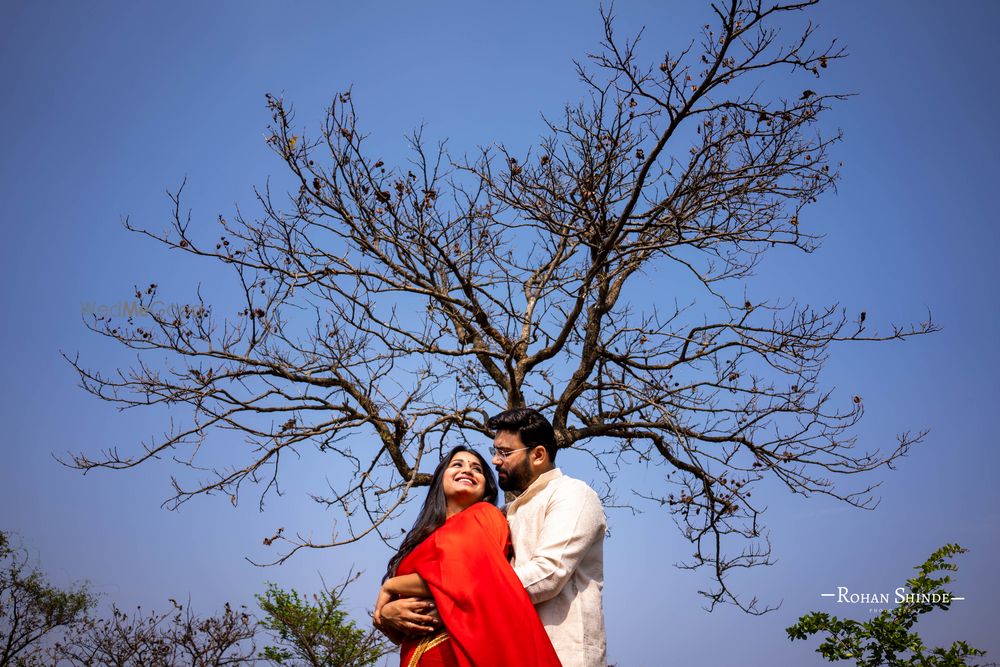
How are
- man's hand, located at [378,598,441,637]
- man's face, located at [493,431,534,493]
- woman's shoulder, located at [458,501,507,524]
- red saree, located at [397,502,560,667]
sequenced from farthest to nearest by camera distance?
man's face, located at [493,431,534,493]
woman's shoulder, located at [458,501,507,524]
man's hand, located at [378,598,441,637]
red saree, located at [397,502,560,667]

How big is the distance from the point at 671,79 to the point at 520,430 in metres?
2.73

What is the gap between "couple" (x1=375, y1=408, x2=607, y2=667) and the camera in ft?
7.95

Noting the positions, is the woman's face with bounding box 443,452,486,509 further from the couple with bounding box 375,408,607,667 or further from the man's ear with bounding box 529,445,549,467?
the man's ear with bounding box 529,445,549,467

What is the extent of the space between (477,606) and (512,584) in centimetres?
13

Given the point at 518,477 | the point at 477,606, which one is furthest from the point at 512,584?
the point at 518,477

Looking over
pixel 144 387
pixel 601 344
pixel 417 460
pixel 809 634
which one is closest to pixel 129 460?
pixel 144 387

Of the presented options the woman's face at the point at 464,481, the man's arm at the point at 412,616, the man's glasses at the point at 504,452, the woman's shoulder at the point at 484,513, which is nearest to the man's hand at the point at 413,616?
the man's arm at the point at 412,616

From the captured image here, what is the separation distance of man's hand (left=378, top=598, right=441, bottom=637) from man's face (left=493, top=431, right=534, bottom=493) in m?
0.54

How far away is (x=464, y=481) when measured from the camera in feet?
9.82

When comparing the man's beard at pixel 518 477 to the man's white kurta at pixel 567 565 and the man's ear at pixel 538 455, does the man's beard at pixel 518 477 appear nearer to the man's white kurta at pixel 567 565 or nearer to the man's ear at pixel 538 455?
the man's ear at pixel 538 455

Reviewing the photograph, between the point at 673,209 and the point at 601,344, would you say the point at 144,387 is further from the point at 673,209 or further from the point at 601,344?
the point at 673,209

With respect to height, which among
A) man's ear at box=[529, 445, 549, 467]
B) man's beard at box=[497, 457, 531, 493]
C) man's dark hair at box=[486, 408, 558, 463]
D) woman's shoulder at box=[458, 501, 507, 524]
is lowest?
woman's shoulder at box=[458, 501, 507, 524]

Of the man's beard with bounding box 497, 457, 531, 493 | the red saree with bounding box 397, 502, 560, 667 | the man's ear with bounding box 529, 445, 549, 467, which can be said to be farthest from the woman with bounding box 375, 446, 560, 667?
the man's ear with bounding box 529, 445, 549, 467

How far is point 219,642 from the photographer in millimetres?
8273
